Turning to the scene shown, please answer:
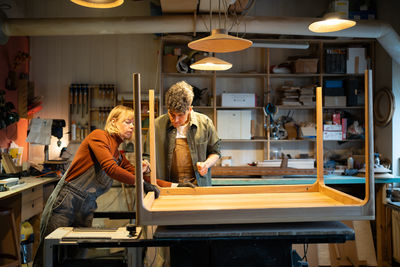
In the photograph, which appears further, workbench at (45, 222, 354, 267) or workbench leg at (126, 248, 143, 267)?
workbench leg at (126, 248, 143, 267)

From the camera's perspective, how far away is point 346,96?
507cm

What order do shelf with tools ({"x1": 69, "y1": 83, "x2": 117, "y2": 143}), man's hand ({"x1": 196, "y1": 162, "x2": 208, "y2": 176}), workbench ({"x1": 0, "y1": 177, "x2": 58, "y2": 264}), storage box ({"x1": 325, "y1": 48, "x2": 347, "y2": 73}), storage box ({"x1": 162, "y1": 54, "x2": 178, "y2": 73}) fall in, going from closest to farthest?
man's hand ({"x1": 196, "y1": 162, "x2": 208, "y2": 176}) → workbench ({"x1": 0, "y1": 177, "x2": 58, "y2": 264}) → storage box ({"x1": 162, "y1": 54, "x2": 178, "y2": 73}) → storage box ({"x1": 325, "y1": 48, "x2": 347, "y2": 73}) → shelf with tools ({"x1": 69, "y1": 83, "x2": 117, "y2": 143})

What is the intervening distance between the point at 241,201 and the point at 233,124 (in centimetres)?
327

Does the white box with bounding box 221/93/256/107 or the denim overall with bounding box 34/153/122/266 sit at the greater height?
the white box with bounding box 221/93/256/107

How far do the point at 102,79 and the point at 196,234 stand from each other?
167 inches

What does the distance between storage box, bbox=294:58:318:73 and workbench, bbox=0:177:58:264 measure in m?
3.75

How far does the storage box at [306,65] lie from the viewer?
4922 mm

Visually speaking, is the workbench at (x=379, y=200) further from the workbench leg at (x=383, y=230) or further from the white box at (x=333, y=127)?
the white box at (x=333, y=127)

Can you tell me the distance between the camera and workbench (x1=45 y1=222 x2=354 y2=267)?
1.53 m

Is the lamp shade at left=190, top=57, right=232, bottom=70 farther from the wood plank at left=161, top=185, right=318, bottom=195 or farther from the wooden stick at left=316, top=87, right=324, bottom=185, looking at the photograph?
the wood plank at left=161, top=185, right=318, bottom=195

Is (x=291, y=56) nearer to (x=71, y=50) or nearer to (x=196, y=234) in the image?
(x=71, y=50)

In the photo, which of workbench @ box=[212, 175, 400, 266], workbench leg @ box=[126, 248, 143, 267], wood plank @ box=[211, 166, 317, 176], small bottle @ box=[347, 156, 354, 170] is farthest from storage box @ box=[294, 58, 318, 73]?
workbench leg @ box=[126, 248, 143, 267]

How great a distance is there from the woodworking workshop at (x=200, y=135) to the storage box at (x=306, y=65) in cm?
2

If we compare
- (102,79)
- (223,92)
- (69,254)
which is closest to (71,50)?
(102,79)
